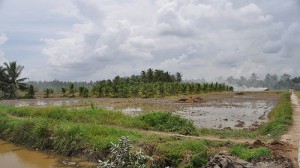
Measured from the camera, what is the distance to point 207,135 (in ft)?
49.4

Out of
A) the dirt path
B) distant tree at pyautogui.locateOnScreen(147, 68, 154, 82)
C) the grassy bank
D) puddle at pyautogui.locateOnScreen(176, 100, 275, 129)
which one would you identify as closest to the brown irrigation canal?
the grassy bank

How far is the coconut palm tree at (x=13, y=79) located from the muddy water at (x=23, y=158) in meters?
37.4

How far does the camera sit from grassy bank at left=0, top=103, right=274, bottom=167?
11.3 meters

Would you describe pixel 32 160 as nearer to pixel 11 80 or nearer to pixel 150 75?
pixel 11 80

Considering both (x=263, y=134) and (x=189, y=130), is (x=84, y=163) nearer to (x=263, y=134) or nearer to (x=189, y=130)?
(x=189, y=130)

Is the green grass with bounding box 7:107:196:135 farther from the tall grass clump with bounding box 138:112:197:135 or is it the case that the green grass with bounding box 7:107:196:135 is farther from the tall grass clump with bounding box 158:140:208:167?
the tall grass clump with bounding box 158:140:208:167

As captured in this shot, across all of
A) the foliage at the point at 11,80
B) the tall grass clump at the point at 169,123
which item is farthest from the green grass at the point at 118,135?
the foliage at the point at 11,80

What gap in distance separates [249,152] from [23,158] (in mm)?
9419

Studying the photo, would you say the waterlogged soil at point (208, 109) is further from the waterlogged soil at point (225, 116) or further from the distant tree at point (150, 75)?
the distant tree at point (150, 75)

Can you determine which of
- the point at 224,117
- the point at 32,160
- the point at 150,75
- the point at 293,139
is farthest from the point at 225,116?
the point at 150,75

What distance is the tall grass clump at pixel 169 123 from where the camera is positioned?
618 inches

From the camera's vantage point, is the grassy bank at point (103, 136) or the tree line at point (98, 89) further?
the tree line at point (98, 89)

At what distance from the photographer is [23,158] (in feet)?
47.9

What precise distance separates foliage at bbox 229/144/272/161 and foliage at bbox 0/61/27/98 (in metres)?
46.8
